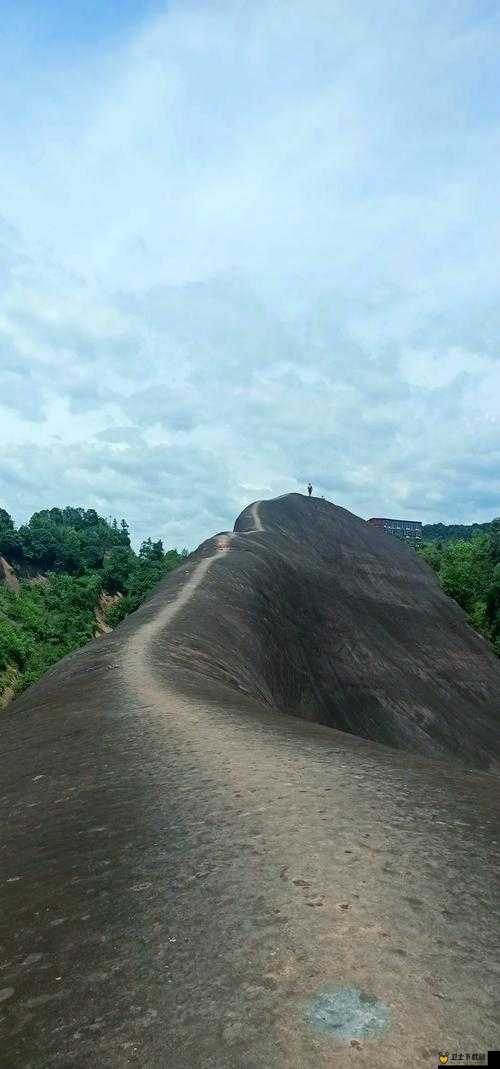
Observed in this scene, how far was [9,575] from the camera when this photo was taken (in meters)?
75.9

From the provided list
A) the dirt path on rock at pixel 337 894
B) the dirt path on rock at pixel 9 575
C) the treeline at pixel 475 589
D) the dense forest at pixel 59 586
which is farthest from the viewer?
the dirt path on rock at pixel 9 575

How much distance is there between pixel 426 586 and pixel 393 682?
15192 millimetres

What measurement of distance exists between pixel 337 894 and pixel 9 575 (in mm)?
77591

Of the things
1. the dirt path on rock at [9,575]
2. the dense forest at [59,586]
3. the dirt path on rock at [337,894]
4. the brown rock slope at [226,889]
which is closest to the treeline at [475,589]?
the dense forest at [59,586]

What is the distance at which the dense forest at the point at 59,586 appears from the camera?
4069 centimetres

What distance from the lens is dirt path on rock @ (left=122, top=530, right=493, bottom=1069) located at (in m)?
2.31

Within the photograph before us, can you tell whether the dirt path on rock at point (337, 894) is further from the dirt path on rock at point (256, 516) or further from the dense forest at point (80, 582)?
the dense forest at point (80, 582)

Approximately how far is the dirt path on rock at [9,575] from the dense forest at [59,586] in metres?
0.11

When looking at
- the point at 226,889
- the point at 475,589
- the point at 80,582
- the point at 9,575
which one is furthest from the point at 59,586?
the point at 226,889

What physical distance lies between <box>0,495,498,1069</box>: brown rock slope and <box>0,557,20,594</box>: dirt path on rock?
69.7 meters

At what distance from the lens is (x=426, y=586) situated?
32.5 meters

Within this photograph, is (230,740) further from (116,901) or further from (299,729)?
(116,901)

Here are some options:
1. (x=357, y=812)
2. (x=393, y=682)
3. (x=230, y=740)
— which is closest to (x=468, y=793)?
A: (x=357, y=812)

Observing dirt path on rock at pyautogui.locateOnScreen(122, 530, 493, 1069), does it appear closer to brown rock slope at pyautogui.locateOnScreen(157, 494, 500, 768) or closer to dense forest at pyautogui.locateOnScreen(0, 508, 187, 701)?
brown rock slope at pyautogui.locateOnScreen(157, 494, 500, 768)
